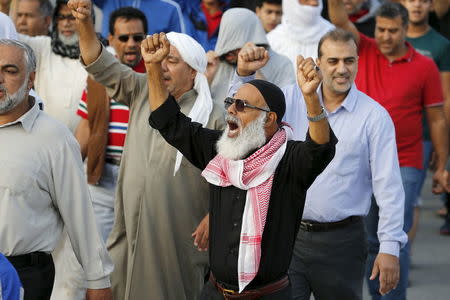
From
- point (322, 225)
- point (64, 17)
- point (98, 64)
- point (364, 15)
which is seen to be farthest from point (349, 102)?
point (364, 15)

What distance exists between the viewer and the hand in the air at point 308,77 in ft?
15.9

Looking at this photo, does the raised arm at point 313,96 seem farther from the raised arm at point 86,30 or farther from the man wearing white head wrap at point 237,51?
the man wearing white head wrap at point 237,51

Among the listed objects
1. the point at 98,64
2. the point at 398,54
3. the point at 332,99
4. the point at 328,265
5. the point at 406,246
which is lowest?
the point at 406,246

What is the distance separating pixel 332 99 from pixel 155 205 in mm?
1205

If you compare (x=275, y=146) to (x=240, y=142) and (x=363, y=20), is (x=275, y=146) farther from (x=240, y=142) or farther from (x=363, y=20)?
(x=363, y=20)

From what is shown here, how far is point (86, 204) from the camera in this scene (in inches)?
215

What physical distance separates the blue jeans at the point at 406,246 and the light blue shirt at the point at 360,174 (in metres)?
1.25

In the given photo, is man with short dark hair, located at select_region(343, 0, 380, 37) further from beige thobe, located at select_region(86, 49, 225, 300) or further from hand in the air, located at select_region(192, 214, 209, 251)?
hand in the air, located at select_region(192, 214, 209, 251)

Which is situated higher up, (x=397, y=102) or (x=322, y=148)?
(x=322, y=148)

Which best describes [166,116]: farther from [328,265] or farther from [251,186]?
[328,265]

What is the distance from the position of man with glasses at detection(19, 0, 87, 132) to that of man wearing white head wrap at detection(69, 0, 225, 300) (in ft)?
5.50

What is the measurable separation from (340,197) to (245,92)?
1164mm

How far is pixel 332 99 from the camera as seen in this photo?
651cm

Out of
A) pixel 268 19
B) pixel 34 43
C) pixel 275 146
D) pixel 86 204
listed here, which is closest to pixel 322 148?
pixel 275 146
